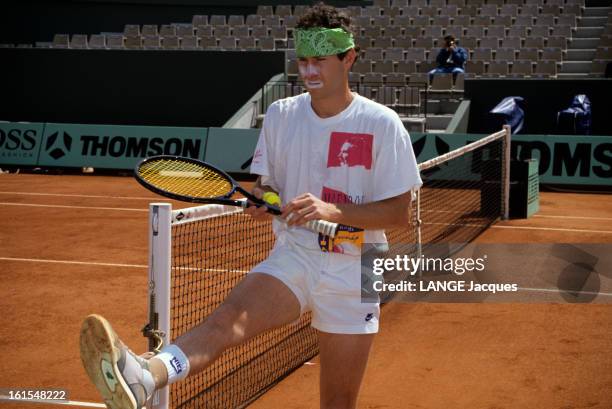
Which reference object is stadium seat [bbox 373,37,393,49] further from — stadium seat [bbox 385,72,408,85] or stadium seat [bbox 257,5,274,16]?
stadium seat [bbox 257,5,274,16]

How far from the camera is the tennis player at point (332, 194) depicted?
372 centimetres

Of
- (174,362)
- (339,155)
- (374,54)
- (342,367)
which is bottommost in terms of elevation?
(342,367)

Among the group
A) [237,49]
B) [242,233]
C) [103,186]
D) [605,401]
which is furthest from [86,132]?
[605,401]

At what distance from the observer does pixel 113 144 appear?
21406 mm

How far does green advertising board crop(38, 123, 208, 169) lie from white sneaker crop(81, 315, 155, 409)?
57.9 feet

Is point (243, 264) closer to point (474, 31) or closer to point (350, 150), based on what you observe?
point (350, 150)

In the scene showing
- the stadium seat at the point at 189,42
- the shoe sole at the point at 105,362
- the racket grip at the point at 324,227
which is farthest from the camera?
the stadium seat at the point at 189,42

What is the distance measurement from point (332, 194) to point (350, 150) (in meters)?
0.22

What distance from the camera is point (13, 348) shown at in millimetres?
7156

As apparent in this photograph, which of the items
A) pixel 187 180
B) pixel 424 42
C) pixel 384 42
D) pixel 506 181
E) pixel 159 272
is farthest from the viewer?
pixel 384 42

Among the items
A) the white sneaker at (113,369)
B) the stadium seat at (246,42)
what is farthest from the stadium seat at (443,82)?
the white sneaker at (113,369)

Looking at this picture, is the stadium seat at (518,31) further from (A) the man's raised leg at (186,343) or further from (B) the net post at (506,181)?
(A) the man's raised leg at (186,343)

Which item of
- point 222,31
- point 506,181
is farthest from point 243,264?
point 222,31

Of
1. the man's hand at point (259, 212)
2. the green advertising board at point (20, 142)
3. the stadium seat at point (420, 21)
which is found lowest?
the green advertising board at point (20, 142)
